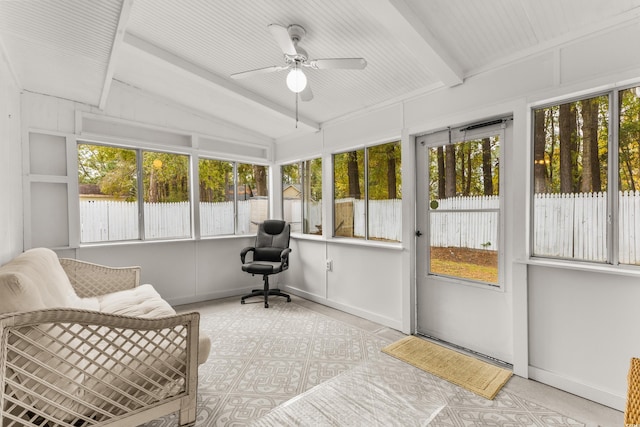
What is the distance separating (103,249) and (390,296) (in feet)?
11.1

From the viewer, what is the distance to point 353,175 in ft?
12.6

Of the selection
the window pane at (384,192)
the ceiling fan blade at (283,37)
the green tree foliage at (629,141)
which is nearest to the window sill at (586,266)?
the green tree foliage at (629,141)

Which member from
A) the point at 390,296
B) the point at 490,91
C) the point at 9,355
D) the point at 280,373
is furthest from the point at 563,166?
the point at 9,355

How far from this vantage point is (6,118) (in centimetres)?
238

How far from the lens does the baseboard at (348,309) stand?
10.6 feet

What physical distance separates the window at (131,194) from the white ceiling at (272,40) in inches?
27.5

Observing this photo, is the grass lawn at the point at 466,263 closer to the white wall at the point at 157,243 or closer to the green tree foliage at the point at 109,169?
the white wall at the point at 157,243

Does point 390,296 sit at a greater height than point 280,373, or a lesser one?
greater

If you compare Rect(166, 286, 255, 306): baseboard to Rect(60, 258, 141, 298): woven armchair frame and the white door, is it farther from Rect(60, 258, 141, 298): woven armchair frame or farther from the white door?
the white door

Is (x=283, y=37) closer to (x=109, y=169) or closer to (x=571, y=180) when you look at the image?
(x=571, y=180)

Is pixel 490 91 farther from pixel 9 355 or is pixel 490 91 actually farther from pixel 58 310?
pixel 9 355

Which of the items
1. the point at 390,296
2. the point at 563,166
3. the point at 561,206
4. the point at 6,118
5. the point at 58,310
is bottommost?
the point at 390,296

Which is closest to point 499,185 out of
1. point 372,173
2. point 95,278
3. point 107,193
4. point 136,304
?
point 372,173

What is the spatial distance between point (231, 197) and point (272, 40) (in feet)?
8.64
